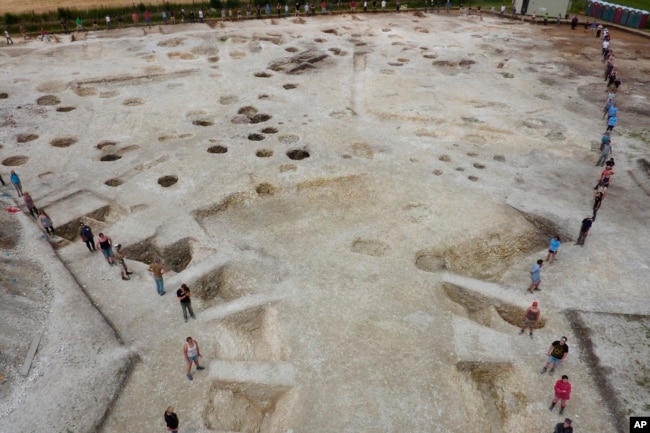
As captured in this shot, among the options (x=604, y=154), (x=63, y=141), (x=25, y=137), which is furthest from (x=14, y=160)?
(x=604, y=154)

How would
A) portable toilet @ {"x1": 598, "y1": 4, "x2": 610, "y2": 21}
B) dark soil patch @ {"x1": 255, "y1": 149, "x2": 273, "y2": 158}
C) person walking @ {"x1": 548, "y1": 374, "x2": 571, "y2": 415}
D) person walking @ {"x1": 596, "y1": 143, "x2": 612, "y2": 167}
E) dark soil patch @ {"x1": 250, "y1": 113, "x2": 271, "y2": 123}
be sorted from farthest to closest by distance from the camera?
portable toilet @ {"x1": 598, "y1": 4, "x2": 610, "y2": 21}, dark soil patch @ {"x1": 250, "y1": 113, "x2": 271, "y2": 123}, dark soil patch @ {"x1": 255, "y1": 149, "x2": 273, "y2": 158}, person walking @ {"x1": 596, "y1": 143, "x2": 612, "y2": 167}, person walking @ {"x1": 548, "y1": 374, "x2": 571, "y2": 415}

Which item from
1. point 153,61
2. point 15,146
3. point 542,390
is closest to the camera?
point 542,390

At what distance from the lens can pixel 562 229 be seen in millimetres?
15875

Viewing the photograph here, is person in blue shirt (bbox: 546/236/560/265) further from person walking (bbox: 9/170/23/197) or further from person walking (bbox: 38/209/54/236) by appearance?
person walking (bbox: 9/170/23/197)

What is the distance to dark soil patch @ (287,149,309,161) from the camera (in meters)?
20.4

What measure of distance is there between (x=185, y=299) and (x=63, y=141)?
50.2 ft

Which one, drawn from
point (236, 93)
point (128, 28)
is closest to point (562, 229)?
point (236, 93)

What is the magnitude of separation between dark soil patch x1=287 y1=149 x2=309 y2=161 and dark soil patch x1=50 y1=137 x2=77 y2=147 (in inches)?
445

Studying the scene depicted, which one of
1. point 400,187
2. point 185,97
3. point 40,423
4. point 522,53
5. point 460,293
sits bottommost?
point 40,423

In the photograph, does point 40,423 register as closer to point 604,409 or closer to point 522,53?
point 604,409

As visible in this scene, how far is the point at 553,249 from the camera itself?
14117 mm

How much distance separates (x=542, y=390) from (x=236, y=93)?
23.1 m

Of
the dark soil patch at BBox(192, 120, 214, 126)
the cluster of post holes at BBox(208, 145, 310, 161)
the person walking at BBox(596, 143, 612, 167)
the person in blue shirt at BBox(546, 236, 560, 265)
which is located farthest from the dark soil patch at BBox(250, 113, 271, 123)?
the person walking at BBox(596, 143, 612, 167)

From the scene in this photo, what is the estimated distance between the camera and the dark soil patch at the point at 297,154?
67.1 ft
